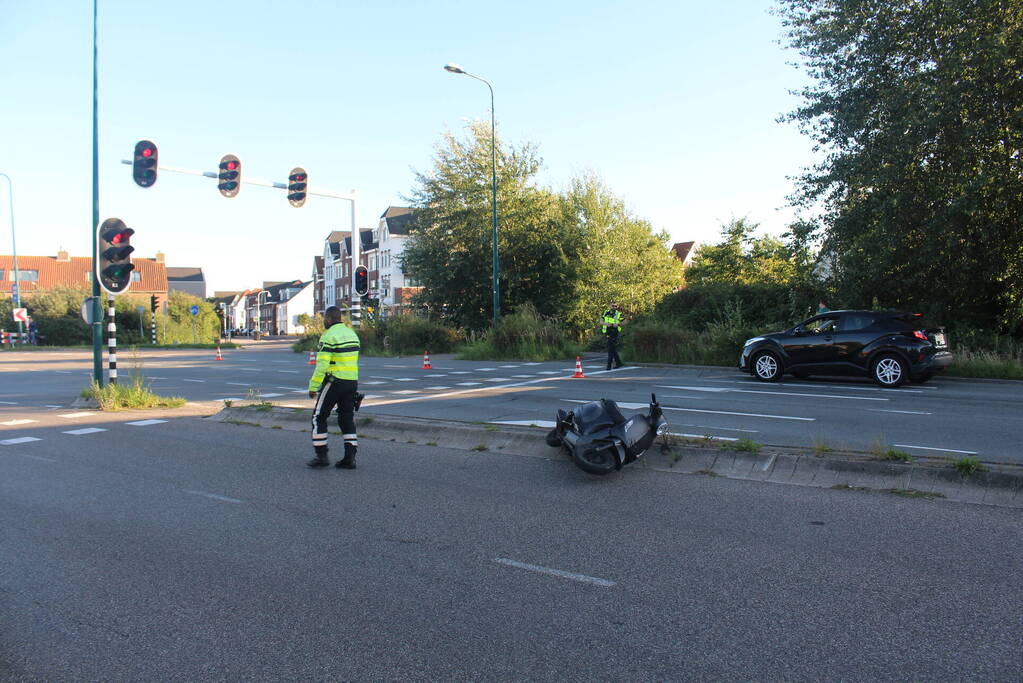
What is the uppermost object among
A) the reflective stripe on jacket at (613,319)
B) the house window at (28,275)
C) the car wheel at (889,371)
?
the house window at (28,275)

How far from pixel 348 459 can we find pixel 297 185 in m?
15.0

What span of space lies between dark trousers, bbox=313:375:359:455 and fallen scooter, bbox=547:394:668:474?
83.7 inches

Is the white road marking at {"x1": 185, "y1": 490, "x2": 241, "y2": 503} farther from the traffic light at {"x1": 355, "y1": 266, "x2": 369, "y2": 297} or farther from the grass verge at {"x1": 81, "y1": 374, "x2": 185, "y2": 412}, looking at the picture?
the traffic light at {"x1": 355, "y1": 266, "x2": 369, "y2": 297}

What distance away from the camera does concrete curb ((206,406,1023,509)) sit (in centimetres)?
584

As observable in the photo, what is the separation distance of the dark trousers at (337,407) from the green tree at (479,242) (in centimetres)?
2618

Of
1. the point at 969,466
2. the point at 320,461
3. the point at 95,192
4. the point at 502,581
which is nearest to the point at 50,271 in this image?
the point at 95,192

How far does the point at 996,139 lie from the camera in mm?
17031

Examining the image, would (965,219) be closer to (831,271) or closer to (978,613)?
(831,271)

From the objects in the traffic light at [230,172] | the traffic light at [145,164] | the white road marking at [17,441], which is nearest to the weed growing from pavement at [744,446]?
the white road marking at [17,441]

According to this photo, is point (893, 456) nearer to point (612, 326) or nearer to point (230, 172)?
point (612, 326)

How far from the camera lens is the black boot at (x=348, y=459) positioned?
24.9 feet

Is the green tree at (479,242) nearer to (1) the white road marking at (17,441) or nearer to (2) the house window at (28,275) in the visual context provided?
(1) the white road marking at (17,441)

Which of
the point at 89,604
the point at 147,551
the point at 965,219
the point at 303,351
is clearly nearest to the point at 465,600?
the point at 89,604

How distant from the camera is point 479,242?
110 ft
